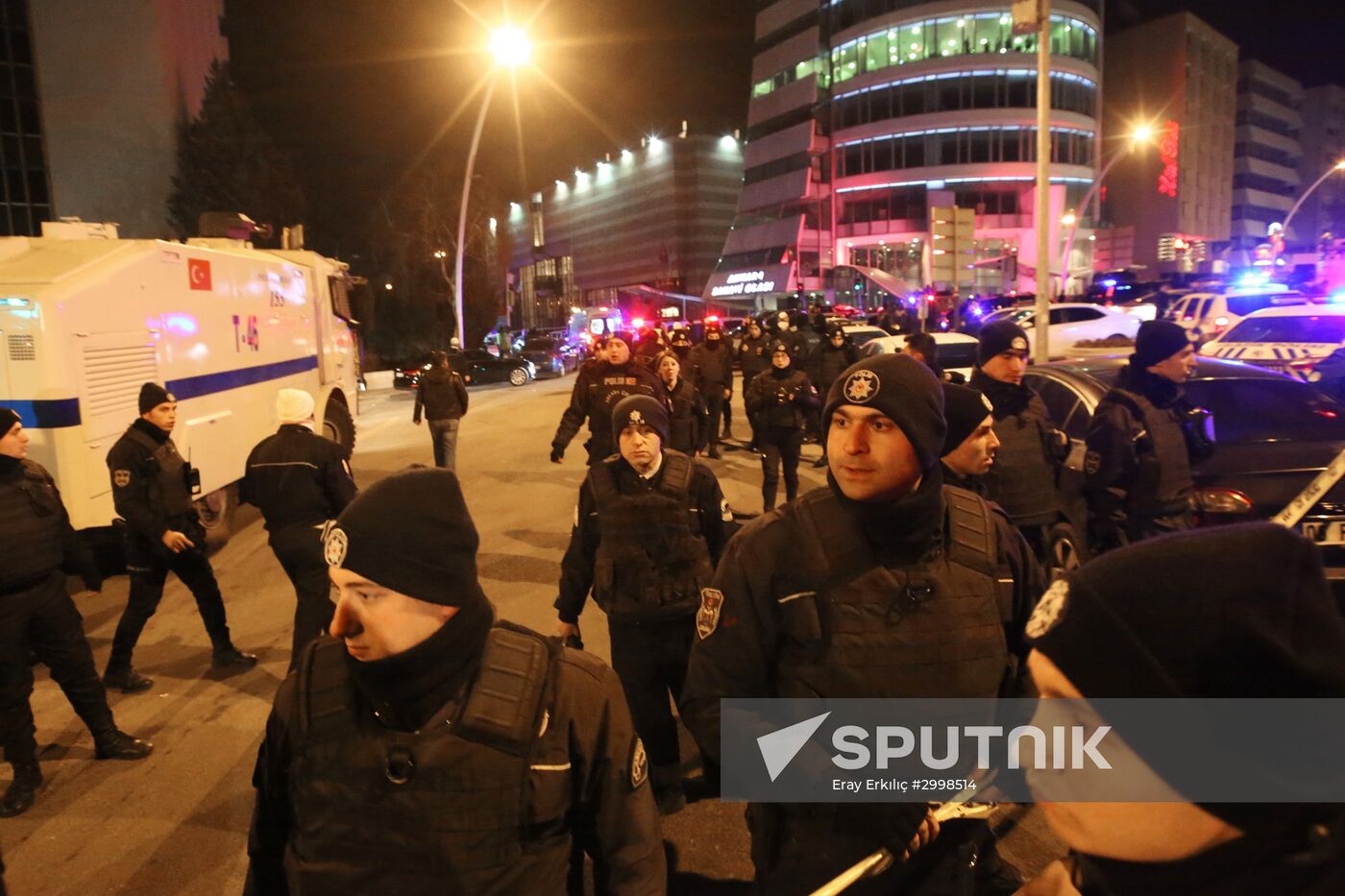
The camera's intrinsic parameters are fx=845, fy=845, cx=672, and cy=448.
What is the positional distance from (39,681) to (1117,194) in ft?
280

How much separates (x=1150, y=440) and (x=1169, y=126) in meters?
83.5

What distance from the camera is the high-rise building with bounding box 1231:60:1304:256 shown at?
8881 cm

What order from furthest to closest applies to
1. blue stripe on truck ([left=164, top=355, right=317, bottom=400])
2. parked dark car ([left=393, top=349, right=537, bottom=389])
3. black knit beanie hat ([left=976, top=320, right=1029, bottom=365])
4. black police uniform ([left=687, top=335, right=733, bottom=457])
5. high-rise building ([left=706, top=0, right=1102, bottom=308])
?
high-rise building ([left=706, top=0, right=1102, bottom=308]), parked dark car ([left=393, top=349, right=537, bottom=389]), black police uniform ([left=687, top=335, right=733, bottom=457]), blue stripe on truck ([left=164, top=355, right=317, bottom=400]), black knit beanie hat ([left=976, top=320, right=1029, bottom=365])

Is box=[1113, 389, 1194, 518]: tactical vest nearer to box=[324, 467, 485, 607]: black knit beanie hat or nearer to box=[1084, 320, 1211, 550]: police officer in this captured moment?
box=[1084, 320, 1211, 550]: police officer

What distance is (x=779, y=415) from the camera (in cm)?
861

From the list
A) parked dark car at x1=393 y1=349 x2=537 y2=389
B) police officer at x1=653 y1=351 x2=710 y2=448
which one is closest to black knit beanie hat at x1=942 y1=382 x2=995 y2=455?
police officer at x1=653 y1=351 x2=710 y2=448

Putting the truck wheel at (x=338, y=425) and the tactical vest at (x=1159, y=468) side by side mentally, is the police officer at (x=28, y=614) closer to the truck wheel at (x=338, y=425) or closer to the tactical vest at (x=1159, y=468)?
the tactical vest at (x=1159, y=468)

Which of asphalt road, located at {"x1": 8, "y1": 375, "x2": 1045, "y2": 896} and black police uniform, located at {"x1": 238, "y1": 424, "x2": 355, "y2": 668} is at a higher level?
black police uniform, located at {"x1": 238, "y1": 424, "x2": 355, "y2": 668}

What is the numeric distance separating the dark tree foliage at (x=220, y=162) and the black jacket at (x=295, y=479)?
99.5 feet

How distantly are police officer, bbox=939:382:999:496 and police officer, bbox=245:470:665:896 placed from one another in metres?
1.99

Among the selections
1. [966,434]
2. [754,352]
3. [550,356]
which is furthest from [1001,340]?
[550,356]

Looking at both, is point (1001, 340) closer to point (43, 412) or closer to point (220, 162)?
point (43, 412)

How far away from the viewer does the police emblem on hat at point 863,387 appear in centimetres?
221

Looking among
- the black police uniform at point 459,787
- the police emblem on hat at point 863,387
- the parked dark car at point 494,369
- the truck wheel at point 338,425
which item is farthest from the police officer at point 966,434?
the parked dark car at point 494,369
